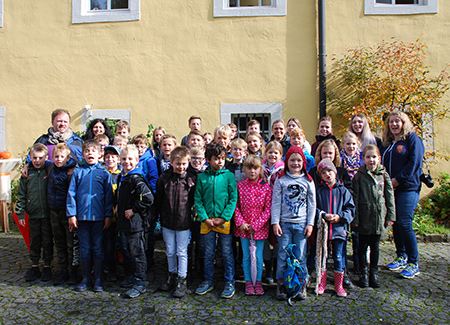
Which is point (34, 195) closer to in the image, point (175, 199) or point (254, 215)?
point (175, 199)

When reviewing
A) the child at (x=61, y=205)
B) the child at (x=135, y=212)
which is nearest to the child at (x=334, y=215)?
the child at (x=135, y=212)

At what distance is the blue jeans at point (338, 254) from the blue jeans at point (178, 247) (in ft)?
5.27

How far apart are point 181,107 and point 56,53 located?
2.85 metres

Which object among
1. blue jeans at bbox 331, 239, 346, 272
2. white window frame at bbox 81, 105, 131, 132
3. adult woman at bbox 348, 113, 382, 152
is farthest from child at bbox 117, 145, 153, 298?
white window frame at bbox 81, 105, 131, 132

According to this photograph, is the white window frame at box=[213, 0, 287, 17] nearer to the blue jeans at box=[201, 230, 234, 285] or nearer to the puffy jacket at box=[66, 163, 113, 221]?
the puffy jacket at box=[66, 163, 113, 221]

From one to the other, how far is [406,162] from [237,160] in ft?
6.83

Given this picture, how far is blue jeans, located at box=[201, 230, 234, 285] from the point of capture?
4.16m

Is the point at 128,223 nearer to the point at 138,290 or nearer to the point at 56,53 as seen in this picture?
the point at 138,290

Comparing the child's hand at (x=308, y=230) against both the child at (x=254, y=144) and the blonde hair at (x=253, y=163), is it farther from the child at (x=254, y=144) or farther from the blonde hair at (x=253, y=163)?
the child at (x=254, y=144)

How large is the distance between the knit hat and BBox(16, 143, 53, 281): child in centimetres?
317

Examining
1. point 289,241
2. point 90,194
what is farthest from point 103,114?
point 289,241

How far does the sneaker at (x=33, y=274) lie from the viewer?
14.9 feet

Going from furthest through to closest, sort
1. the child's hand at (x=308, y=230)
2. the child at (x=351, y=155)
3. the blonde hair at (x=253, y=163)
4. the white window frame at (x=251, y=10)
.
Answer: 1. the white window frame at (x=251, y=10)
2. the child at (x=351, y=155)
3. the blonde hair at (x=253, y=163)
4. the child's hand at (x=308, y=230)

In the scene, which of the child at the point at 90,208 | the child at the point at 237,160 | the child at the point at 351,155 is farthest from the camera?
the child at the point at 351,155
